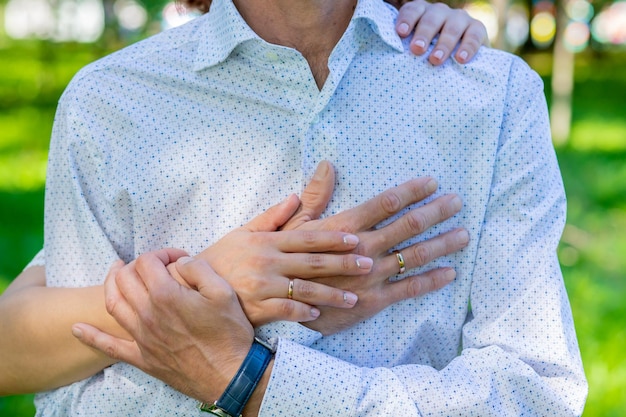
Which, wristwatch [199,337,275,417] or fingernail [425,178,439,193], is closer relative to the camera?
wristwatch [199,337,275,417]

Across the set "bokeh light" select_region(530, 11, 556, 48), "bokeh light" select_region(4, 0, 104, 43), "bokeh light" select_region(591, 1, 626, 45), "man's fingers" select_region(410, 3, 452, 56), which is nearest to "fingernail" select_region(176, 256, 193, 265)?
"man's fingers" select_region(410, 3, 452, 56)

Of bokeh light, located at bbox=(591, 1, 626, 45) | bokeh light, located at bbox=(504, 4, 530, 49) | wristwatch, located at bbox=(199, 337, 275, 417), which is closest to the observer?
wristwatch, located at bbox=(199, 337, 275, 417)

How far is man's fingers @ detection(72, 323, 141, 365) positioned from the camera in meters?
2.21

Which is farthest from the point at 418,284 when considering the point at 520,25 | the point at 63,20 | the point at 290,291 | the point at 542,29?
the point at 542,29

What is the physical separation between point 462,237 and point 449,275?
4.1 inches

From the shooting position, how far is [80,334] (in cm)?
225

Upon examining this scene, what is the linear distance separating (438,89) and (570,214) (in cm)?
661

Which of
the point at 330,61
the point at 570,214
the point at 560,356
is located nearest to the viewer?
the point at 560,356

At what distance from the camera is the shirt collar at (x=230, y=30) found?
2.33 metres

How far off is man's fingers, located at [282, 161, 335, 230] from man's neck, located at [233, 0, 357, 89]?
256 mm

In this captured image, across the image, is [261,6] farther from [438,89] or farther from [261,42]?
[438,89]

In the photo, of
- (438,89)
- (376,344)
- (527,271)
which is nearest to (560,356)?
(527,271)

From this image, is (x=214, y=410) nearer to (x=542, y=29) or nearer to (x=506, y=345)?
(x=506, y=345)

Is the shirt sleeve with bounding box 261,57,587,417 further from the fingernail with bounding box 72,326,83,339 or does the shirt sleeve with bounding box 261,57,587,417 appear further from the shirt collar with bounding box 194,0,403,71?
the fingernail with bounding box 72,326,83,339
